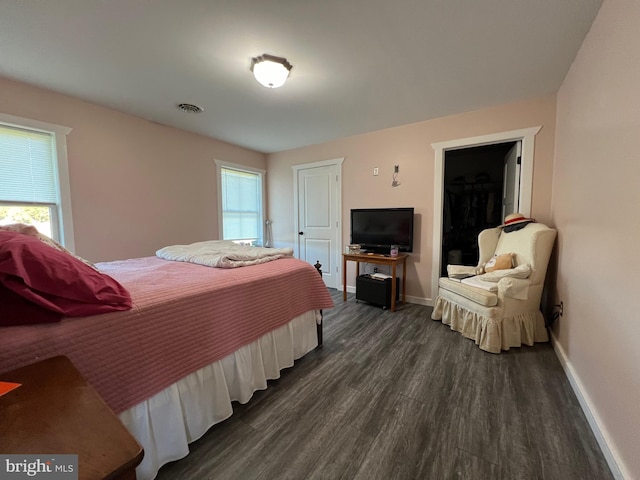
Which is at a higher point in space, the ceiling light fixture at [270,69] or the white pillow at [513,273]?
the ceiling light fixture at [270,69]

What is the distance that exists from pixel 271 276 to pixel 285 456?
1021mm

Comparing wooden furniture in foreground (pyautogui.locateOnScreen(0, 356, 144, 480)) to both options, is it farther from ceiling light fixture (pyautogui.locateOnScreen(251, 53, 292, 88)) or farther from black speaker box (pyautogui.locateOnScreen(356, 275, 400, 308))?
black speaker box (pyautogui.locateOnScreen(356, 275, 400, 308))

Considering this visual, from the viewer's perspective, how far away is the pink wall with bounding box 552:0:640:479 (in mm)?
1162

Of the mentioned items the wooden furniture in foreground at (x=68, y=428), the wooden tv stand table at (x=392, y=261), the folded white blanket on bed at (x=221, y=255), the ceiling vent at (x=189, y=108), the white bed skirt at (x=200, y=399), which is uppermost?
the ceiling vent at (x=189, y=108)

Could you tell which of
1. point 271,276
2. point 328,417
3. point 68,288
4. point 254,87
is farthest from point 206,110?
point 328,417

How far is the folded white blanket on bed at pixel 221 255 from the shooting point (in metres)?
1.94

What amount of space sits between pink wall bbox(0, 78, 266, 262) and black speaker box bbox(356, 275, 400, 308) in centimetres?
241

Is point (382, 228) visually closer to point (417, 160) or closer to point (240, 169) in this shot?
point (417, 160)

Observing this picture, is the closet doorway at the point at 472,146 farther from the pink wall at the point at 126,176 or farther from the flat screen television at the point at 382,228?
the pink wall at the point at 126,176

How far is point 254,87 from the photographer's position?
2.40 metres

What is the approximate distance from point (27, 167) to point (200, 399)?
275 cm

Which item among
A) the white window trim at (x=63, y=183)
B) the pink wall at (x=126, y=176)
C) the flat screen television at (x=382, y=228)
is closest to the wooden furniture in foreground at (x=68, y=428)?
Result: the white window trim at (x=63, y=183)

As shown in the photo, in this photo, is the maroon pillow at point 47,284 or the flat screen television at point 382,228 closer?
the maroon pillow at point 47,284

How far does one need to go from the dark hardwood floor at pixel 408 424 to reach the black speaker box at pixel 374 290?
104 cm
